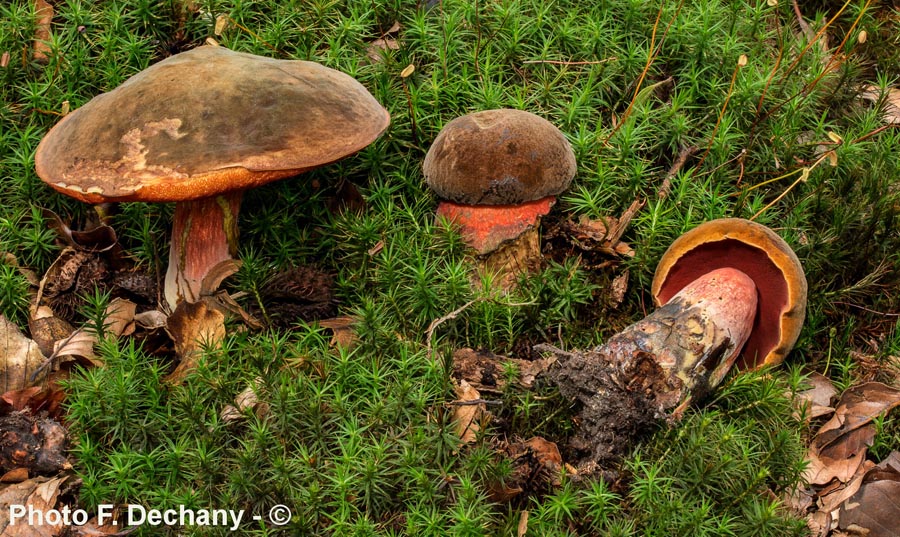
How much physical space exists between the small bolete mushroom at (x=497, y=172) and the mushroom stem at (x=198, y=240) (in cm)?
90

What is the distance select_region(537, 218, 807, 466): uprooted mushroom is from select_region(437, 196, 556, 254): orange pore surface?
1.87ft

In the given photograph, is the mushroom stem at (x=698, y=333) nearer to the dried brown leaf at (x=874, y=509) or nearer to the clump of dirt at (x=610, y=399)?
the clump of dirt at (x=610, y=399)

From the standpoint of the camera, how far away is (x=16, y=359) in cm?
378

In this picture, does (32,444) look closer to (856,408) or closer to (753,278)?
(753,278)

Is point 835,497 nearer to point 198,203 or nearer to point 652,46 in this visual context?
point 652,46

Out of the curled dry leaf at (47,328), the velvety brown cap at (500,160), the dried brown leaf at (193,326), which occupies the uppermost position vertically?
the velvety brown cap at (500,160)

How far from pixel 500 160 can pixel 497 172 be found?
0.05 meters

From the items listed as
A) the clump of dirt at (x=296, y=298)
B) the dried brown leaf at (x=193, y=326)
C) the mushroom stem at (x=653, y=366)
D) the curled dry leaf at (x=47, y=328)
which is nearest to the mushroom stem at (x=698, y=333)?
the mushroom stem at (x=653, y=366)

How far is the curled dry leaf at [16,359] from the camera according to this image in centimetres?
371

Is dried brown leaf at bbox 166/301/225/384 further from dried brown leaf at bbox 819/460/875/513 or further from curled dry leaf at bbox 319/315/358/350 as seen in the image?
dried brown leaf at bbox 819/460/875/513

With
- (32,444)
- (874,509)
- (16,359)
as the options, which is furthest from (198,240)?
(874,509)

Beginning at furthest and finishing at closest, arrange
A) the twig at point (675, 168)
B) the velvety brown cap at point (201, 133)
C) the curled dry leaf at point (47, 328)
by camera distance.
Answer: the twig at point (675, 168), the curled dry leaf at point (47, 328), the velvety brown cap at point (201, 133)

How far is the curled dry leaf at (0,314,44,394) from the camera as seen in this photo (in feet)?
12.2

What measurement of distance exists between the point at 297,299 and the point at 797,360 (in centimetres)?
223
